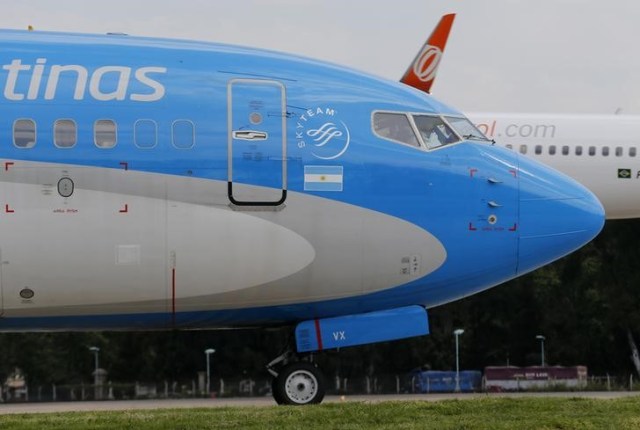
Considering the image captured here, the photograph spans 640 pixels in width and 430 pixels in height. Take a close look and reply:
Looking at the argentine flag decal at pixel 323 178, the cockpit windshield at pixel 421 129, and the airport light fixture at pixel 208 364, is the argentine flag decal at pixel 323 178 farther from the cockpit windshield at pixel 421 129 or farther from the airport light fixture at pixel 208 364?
the airport light fixture at pixel 208 364

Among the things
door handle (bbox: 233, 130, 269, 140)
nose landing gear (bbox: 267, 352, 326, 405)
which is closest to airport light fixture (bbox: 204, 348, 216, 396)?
nose landing gear (bbox: 267, 352, 326, 405)

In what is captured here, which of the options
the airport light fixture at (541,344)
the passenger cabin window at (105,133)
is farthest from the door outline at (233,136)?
the airport light fixture at (541,344)

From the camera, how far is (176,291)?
18609 millimetres

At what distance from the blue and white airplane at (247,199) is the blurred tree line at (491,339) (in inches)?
2313

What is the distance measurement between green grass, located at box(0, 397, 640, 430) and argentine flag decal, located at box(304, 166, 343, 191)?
2.98m

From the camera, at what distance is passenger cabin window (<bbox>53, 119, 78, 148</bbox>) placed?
18094 mm

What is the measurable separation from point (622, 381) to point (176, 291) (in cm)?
5506

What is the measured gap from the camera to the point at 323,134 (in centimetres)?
1889

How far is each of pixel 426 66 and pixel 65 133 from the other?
3389 centimetres

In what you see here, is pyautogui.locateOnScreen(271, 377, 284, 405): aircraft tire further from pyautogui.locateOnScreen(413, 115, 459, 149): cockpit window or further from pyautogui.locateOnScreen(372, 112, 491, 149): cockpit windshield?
pyautogui.locateOnScreen(413, 115, 459, 149): cockpit window

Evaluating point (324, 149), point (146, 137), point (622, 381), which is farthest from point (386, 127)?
point (622, 381)

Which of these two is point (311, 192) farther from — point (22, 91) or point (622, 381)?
point (622, 381)

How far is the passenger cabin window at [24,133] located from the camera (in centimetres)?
1803

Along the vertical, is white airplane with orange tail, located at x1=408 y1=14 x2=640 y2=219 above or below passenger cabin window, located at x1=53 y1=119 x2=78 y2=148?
above
